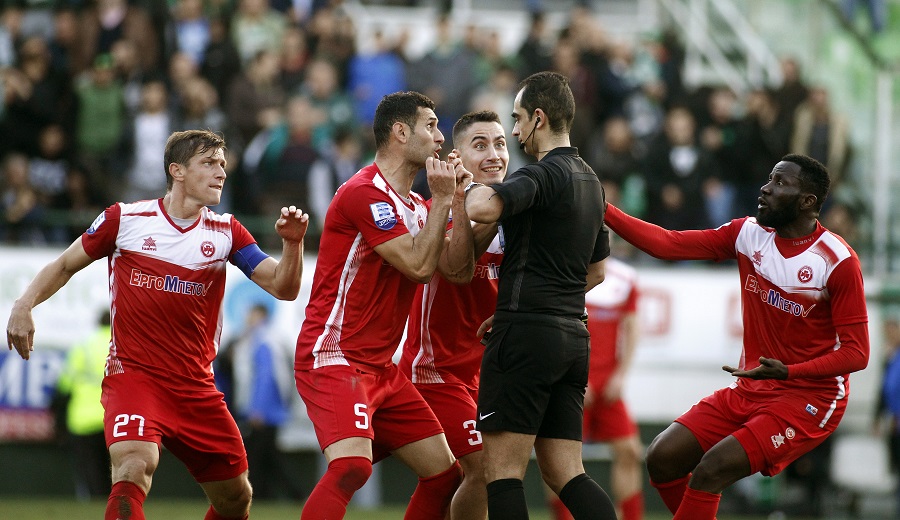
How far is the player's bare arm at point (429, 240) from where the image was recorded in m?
6.60

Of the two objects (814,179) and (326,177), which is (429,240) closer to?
(814,179)

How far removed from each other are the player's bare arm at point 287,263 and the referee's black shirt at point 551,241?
1.22m

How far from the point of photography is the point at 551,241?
258 inches

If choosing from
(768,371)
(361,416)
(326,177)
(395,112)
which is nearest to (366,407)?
(361,416)

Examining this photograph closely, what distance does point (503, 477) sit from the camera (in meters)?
6.58

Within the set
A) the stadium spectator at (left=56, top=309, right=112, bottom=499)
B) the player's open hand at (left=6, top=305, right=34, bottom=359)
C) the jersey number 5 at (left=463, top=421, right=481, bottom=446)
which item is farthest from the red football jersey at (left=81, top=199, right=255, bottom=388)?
the stadium spectator at (left=56, top=309, right=112, bottom=499)

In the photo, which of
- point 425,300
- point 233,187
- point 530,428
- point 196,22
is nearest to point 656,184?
point 233,187

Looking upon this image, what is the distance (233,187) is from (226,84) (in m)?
1.56

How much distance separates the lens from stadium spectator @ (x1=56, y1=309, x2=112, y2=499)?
1307 centimetres

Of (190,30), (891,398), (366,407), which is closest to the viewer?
(366,407)

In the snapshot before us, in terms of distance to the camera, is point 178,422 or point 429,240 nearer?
point 429,240

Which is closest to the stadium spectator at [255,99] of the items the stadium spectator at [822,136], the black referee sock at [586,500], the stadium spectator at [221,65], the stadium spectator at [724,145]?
the stadium spectator at [221,65]

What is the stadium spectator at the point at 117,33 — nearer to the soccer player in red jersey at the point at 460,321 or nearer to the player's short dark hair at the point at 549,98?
the soccer player in red jersey at the point at 460,321

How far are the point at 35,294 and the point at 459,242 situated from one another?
2.43 metres
